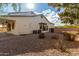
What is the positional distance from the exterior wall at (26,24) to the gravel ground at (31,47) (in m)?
0.07

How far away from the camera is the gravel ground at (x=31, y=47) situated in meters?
4.69

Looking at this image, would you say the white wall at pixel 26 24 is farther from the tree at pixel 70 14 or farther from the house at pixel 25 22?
the tree at pixel 70 14

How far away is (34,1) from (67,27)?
21.3 inches

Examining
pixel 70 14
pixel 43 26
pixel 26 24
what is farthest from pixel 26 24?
pixel 70 14

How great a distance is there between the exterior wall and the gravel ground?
0.07m

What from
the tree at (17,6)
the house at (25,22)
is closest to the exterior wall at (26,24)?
the house at (25,22)

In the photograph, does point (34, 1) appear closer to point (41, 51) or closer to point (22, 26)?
point (22, 26)

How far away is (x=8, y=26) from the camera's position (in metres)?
4.66

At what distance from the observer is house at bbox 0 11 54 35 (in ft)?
15.3

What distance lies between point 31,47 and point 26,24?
0.31 m

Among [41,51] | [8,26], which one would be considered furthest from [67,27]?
[8,26]

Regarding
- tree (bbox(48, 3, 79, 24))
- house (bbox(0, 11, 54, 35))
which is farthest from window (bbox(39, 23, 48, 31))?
tree (bbox(48, 3, 79, 24))

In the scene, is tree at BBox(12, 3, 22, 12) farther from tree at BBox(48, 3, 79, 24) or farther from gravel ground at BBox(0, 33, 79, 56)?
tree at BBox(48, 3, 79, 24)

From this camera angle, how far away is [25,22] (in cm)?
467
